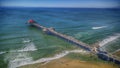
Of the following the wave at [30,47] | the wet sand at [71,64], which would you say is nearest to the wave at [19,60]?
the wet sand at [71,64]

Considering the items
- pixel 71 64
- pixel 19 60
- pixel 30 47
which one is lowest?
pixel 71 64

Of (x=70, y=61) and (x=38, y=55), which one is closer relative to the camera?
(x=70, y=61)

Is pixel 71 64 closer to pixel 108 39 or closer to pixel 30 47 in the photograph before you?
pixel 30 47

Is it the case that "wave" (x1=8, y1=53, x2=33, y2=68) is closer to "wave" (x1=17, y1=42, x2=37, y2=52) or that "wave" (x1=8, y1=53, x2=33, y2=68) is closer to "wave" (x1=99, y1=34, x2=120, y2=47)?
A: "wave" (x1=17, y1=42, x2=37, y2=52)

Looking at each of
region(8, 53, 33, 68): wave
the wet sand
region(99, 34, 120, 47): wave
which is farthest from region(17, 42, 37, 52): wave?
region(99, 34, 120, 47): wave

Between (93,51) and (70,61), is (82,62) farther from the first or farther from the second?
(93,51)

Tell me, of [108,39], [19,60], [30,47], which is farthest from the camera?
[108,39]

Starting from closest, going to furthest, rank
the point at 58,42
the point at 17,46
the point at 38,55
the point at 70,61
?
the point at 70,61 < the point at 38,55 < the point at 17,46 < the point at 58,42

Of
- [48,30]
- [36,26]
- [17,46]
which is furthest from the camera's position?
[36,26]

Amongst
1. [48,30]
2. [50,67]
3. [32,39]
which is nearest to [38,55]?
[50,67]

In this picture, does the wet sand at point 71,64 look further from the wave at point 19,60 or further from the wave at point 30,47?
the wave at point 30,47

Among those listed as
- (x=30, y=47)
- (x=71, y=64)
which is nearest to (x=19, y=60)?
(x=30, y=47)
